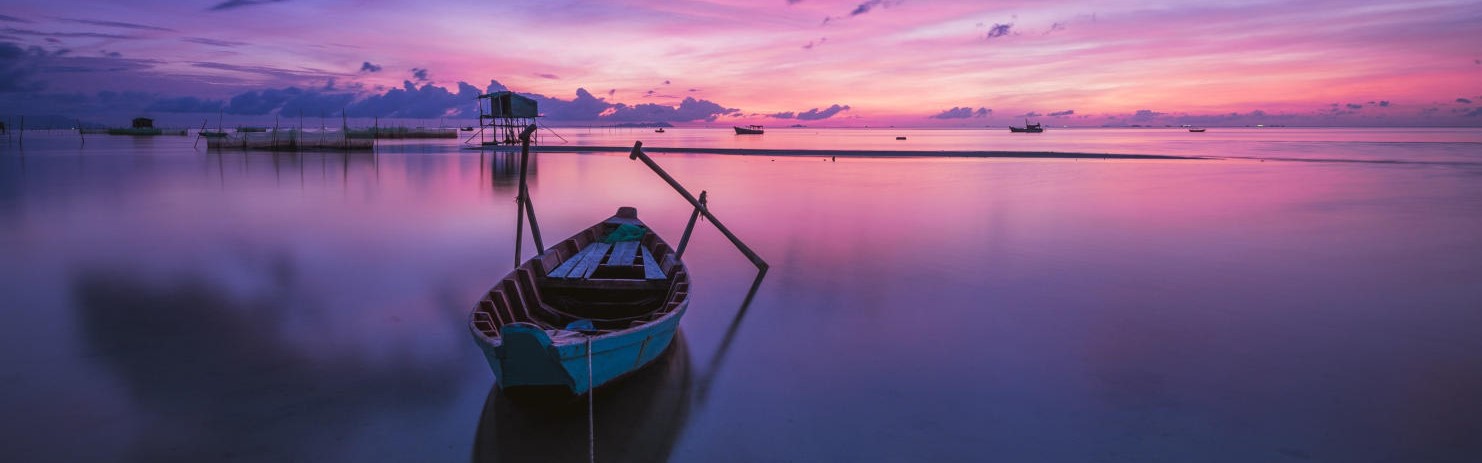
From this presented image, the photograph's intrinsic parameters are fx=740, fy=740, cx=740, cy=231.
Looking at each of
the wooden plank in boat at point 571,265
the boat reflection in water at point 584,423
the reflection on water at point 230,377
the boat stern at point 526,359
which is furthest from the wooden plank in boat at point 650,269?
the boat stern at point 526,359

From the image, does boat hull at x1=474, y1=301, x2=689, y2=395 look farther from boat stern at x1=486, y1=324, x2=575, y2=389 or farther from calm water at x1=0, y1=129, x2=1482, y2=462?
calm water at x1=0, y1=129, x2=1482, y2=462

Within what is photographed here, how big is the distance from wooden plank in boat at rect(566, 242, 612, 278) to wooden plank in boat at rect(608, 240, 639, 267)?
0.38 ft

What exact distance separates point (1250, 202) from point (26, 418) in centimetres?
2550

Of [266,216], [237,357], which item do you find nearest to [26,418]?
[237,357]

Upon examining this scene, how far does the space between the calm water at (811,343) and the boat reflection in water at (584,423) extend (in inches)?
1.1

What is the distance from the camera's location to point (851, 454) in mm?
5059

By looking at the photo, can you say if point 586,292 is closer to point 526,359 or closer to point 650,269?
point 650,269

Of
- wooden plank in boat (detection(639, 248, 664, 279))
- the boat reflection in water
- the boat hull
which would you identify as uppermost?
wooden plank in boat (detection(639, 248, 664, 279))

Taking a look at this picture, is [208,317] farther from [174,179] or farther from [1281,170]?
[1281,170]

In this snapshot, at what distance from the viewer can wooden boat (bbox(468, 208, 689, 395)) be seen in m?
4.82

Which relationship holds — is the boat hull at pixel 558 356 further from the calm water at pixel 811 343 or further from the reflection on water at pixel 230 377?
the reflection on water at pixel 230 377

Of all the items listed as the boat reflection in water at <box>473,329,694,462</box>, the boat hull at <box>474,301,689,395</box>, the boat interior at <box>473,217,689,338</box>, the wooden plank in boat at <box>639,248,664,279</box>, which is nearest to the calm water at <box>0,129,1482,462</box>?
the boat reflection in water at <box>473,329,694,462</box>

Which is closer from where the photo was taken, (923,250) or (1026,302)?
(1026,302)

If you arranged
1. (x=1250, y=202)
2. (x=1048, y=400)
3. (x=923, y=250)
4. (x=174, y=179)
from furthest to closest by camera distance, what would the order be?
(x=174, y=179) < (x=1250, y=202) < (x=923, y=250) < (x=1048, y=400)
